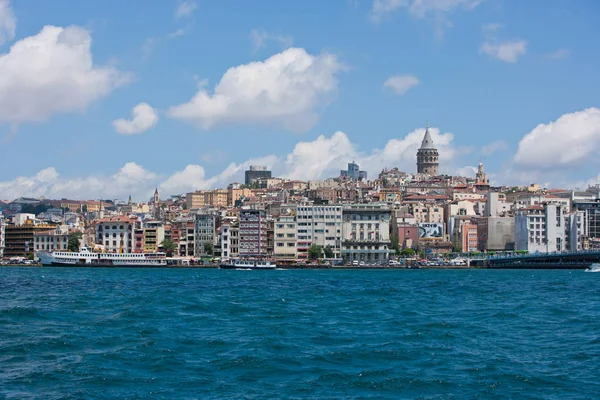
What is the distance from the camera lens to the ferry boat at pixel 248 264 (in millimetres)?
90688

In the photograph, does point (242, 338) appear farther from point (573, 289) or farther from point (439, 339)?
point (573, 289)

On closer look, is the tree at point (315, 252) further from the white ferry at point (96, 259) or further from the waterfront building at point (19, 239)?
the waterfront building at point (19, 239)

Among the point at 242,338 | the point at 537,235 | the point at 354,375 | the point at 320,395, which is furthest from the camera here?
the point at 537,235

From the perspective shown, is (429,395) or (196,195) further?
(196,195)

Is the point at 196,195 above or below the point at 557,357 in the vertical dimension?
above

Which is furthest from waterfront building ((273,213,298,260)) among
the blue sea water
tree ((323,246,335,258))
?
the blue sea water

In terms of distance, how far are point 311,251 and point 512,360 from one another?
78471mm

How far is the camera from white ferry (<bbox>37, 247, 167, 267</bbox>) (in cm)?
9769

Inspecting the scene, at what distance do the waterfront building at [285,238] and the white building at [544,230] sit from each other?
26.8 m

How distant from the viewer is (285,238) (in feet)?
335

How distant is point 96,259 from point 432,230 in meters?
42.2

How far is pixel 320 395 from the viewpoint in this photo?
17.8 m

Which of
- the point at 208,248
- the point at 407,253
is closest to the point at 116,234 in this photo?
the point at 208,248

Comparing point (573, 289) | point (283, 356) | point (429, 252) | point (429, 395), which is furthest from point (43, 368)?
point (429, 252)
